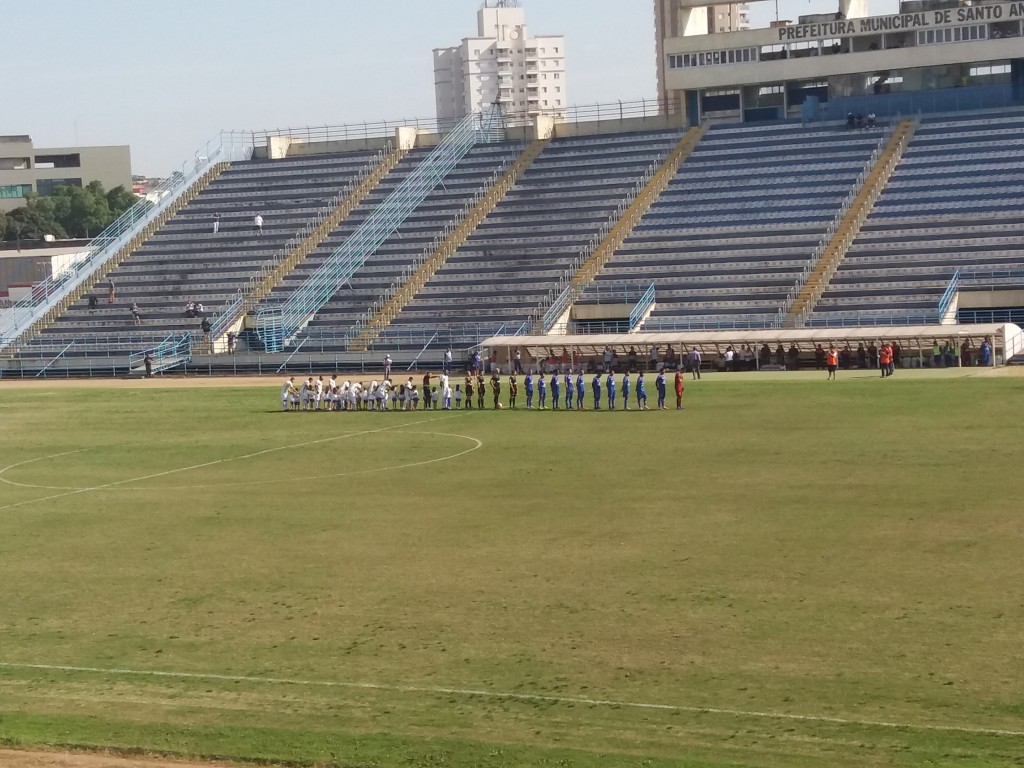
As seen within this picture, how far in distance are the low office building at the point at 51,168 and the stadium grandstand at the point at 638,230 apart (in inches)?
3128

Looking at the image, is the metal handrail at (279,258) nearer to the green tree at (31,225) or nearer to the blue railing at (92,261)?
the blue railing at (92,261)

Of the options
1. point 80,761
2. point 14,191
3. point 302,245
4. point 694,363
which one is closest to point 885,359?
point 694,363

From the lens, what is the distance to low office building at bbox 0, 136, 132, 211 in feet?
552

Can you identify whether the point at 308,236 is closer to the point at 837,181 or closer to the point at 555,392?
the point at 837,181

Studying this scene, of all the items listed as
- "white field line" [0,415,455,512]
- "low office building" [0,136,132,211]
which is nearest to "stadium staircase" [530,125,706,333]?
"white field line" [0,415,455,512]

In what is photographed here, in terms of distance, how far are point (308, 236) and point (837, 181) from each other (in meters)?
28.8

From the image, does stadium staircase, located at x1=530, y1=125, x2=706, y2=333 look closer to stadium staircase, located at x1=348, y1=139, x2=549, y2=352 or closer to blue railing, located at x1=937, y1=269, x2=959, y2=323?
stadium staircase, located at x1=348, y1=139, x2=549, y2=352

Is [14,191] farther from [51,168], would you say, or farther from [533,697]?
[533,697]

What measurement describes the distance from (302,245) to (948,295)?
35834 millimetres

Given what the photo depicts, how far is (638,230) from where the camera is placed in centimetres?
7806

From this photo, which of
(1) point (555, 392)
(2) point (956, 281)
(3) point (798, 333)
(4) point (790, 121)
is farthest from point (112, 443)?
(4) point (790, 121)

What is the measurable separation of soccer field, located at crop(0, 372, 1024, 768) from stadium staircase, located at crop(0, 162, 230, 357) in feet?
130

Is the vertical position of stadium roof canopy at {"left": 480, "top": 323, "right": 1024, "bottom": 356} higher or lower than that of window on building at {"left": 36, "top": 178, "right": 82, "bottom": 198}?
lower

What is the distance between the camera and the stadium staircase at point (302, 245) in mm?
77981
